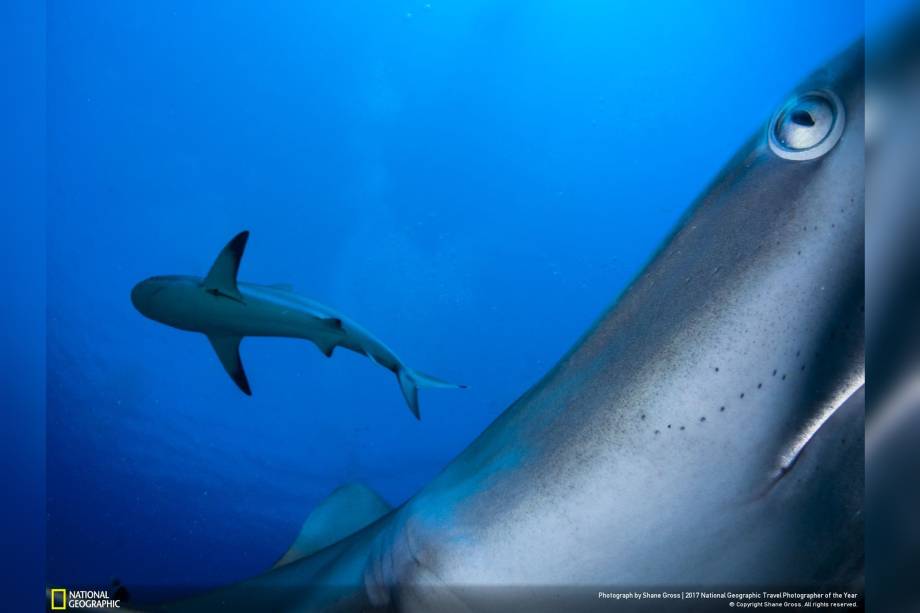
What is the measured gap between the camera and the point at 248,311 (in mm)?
2473

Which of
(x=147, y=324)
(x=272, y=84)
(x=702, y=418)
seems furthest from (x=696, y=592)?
(x=147, y=324)

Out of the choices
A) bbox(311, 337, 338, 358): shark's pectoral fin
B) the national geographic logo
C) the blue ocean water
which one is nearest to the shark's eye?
the blue ocean water

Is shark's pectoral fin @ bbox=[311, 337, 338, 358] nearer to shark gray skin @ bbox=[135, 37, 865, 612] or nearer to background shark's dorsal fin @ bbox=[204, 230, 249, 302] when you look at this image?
background shark's dorsal fin @ bbox=[204, 230, 249, 302]

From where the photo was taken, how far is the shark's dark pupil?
0.69 meters

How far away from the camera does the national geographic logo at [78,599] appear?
54.0 inches

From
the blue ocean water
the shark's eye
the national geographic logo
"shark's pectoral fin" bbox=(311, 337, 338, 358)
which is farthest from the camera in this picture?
the blue ocean water

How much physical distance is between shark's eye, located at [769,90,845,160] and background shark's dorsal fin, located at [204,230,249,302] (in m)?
2.02

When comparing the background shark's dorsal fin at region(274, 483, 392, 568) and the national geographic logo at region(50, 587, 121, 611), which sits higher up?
the background shark's dorsal fin at region(274, 483, 392, 568)

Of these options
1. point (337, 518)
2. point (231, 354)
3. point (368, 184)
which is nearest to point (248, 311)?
point (231, 354)

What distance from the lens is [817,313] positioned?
0.69m

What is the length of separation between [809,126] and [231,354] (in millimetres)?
2812

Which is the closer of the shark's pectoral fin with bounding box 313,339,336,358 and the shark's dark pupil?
the shark's dark pupil

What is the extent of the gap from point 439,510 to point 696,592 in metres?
0.45

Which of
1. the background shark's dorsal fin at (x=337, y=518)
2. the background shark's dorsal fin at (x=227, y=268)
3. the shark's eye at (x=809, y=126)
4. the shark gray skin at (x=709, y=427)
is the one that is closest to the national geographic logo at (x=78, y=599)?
the background shark's dorsal fin at (x=337, y=518)
